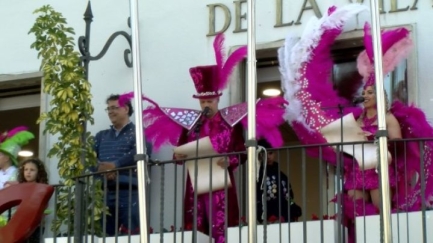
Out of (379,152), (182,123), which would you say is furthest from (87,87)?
(379,152)

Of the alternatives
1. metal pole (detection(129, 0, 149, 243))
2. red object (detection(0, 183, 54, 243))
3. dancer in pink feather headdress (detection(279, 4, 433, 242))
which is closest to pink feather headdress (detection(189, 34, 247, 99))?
dancer in pink feather headdress (detection(279, 4, 433, 242))

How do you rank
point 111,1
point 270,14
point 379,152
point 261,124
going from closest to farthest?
1. point 379,152
2. point 261,124
3. point 270,14
4. point 111,1

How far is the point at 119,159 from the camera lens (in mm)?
11086

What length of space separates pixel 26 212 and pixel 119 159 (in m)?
0.98

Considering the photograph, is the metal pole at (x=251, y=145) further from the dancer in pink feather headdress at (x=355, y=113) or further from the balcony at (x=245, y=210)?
the dancer in pink feather headdress at (x=355, y=113)

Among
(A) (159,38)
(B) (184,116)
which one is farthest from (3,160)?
(B) (184,116)

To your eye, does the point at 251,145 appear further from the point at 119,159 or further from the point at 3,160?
the point at 3,160

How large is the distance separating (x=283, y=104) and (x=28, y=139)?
246 cm

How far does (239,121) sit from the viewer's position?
1057cm

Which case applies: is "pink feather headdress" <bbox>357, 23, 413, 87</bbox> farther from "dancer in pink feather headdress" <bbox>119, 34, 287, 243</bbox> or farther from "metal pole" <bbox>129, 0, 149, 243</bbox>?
"metal pole" <bbox>129, 0, 149, 243</bbox>

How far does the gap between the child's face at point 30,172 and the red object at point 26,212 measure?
0.44 meters

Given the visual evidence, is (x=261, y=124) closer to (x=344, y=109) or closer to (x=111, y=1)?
(x=344, y=109)

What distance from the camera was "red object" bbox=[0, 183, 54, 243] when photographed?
1050 cm

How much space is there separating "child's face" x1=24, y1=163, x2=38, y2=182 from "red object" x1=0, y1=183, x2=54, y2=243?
17.3 inches
